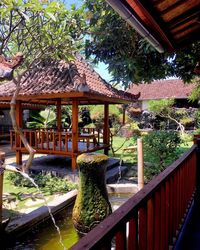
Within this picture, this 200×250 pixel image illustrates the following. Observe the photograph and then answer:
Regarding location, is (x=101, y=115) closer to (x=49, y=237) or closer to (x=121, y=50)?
(x=121, y=50)

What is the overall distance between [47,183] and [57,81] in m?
3.37

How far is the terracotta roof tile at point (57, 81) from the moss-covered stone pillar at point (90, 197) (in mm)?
3598

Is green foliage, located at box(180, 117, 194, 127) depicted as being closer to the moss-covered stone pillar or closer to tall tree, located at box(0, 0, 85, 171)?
tall tree, located at box(0, 0, 85, 171)

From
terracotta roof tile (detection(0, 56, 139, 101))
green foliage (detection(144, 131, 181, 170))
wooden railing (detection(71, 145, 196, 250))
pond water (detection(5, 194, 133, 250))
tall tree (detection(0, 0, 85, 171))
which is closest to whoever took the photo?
wooden railing (detection(71, 145, 196, 250))

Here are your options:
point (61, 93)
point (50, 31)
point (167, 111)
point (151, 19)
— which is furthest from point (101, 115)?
point (151, 19)

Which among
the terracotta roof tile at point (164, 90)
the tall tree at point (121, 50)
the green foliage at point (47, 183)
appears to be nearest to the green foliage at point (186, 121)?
the terracotta roof tile at point (164, 90)

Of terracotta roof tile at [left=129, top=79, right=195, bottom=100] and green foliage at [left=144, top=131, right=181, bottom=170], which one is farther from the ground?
terracotta roof tile at [left=129, top=79, right=195, bottom=100]

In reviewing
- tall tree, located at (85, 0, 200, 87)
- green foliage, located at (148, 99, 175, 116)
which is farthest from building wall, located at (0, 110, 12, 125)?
tall tree, located at (85, 0, 200, 87)

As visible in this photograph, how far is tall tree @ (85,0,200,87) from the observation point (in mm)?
6941

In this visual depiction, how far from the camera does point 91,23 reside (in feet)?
25.2

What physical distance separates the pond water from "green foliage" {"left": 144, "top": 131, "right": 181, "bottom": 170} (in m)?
3.31

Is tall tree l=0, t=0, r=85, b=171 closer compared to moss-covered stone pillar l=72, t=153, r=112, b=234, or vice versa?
moss-covered stone pillar l=72, t=153, r=112, b=234

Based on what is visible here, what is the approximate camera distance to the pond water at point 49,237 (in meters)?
4.60

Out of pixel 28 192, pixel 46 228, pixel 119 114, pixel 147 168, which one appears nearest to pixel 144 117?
pixel 119 114
